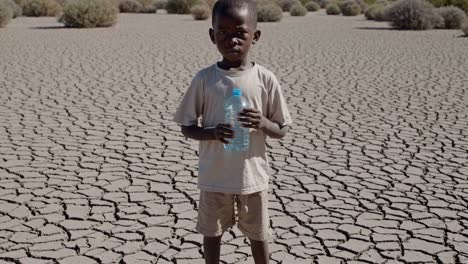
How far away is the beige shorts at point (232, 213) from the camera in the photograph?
8.84ft

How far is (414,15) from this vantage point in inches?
869

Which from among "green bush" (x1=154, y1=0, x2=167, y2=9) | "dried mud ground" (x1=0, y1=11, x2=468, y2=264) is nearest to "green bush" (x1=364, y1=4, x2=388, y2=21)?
"green bush" (x1=154, y1=0, x2=167, y2=9)

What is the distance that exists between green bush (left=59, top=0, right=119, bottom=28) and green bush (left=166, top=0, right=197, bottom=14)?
32.3 feet

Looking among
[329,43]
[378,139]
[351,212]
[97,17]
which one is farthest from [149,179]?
[97,17]

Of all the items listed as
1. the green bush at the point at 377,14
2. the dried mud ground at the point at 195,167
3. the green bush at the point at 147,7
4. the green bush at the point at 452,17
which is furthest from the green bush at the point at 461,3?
the green bush at the point at 147,7

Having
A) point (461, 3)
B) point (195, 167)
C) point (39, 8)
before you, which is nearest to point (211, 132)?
point (195, 167)

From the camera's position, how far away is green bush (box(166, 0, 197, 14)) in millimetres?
31431

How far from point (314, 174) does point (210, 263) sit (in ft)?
9.15

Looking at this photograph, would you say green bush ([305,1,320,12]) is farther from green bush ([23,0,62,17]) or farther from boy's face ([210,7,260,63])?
boy's face ([210,7,260,63])

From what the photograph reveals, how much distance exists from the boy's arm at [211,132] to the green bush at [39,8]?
27044 mm

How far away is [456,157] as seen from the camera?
6.12 metres

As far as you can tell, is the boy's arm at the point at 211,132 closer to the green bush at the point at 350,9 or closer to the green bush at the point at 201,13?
the green bush at the point at 201,13

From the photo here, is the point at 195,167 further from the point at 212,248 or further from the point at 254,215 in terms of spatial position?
the point at 254,215

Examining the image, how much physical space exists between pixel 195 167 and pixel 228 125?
10.7 feet
